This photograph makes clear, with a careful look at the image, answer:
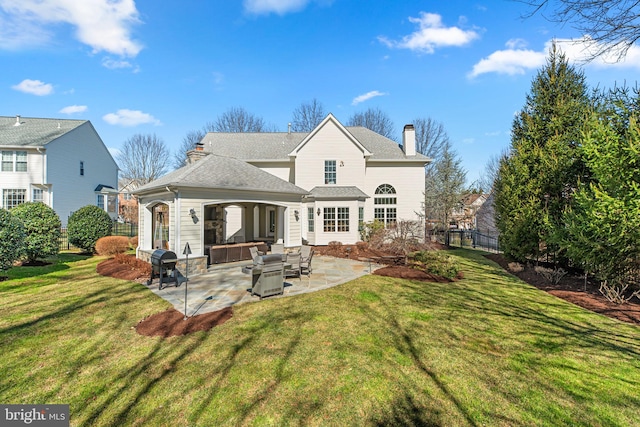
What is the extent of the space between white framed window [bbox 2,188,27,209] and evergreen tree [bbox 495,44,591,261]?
33350mm

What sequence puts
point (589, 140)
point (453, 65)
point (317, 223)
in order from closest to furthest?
point (589, 140), point (453, 65), point (317, 223)

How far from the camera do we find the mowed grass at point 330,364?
133 inches

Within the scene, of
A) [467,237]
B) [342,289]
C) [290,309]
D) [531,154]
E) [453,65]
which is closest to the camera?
[290,309]

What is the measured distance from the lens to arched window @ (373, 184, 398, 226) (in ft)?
67.8

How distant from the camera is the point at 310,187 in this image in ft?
63.5

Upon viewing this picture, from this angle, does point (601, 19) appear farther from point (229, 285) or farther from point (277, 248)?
point (277, 248)

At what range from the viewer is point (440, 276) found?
33.3 feet

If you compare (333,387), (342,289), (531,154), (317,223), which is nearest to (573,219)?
(531,154)

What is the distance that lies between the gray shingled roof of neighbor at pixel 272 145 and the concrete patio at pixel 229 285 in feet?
37.4

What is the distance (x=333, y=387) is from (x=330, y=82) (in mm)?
24012

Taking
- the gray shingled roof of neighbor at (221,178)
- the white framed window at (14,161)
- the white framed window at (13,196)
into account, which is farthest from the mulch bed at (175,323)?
the white framed window at (14,161)

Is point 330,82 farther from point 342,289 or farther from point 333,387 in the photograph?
point 333,387

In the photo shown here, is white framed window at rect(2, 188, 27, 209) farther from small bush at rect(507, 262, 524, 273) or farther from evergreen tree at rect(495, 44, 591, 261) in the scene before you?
evergreen tree at rect(495, 44, 591, 261)

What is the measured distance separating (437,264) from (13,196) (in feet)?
101
